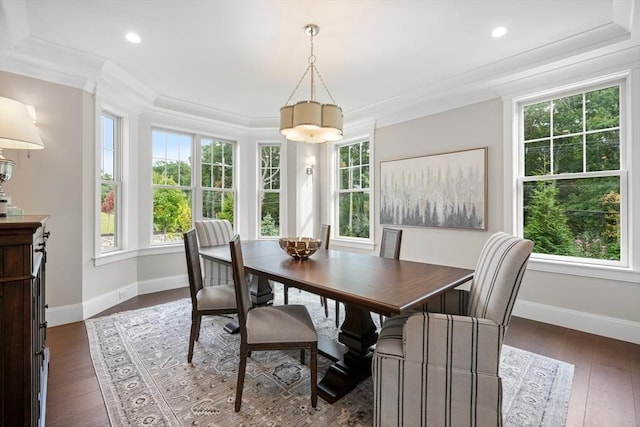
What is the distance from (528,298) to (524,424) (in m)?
2.00

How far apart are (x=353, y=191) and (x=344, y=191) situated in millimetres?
188

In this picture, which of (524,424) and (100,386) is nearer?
(524,424)

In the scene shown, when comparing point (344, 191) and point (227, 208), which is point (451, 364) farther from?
point (227, 208)

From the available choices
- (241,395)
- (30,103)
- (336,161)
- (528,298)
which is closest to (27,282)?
(241,395)

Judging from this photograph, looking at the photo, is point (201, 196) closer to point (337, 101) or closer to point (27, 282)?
point (337, 101)

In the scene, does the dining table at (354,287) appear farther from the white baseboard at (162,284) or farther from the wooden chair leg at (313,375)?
the white baseboard at (162,284)

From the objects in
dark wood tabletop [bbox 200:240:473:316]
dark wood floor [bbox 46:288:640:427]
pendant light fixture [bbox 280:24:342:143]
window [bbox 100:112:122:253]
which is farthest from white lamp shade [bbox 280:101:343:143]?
window [bbox 100:112:122:253]

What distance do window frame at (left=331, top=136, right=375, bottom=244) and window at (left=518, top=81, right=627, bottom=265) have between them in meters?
1.98

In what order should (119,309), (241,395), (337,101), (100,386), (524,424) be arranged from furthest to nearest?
(337,101) < (119,309) < (100,386) < (241,395) < (524,424)

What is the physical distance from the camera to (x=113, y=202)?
383cm

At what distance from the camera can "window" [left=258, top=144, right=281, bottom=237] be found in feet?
17.5

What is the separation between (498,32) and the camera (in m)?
2.62

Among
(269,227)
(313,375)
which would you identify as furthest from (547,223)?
(269,227)

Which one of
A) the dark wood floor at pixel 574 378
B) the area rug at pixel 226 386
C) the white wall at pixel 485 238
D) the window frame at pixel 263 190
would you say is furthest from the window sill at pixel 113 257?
the white wall at pixel 485 238
